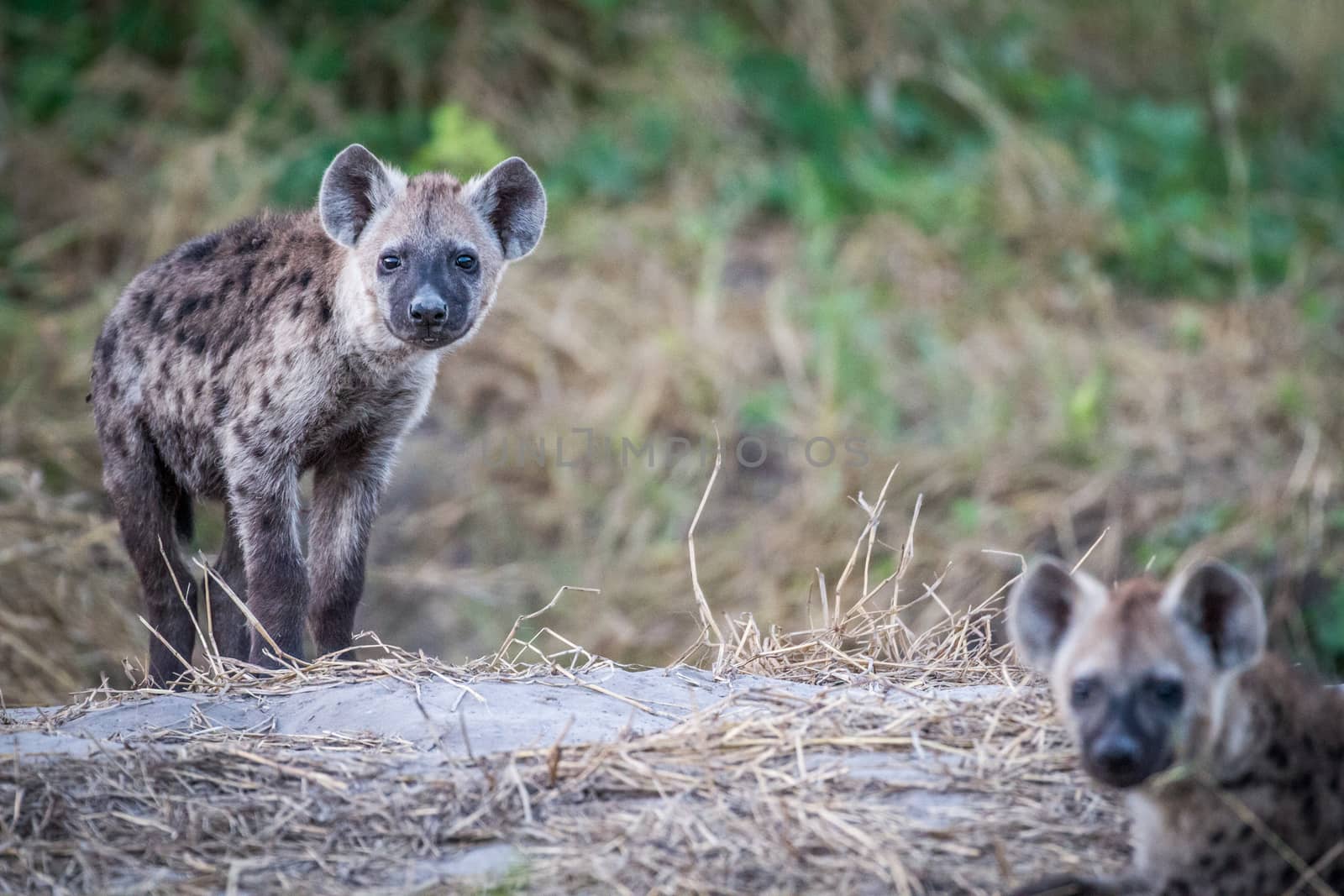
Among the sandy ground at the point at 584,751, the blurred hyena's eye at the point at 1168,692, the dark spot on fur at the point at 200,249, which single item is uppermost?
the dark spot on fur at the point at 200,249

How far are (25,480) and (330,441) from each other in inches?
85.0

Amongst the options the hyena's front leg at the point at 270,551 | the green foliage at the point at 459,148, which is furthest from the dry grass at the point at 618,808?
the green foliage at the point at 459,148

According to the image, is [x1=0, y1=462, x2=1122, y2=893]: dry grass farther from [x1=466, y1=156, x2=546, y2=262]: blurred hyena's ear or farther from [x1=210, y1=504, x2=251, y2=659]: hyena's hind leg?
[x1=466, y1=156, x2=546, y2=262]: blurred hyena's ear

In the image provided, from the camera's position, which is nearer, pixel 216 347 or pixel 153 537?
pixel 216 347

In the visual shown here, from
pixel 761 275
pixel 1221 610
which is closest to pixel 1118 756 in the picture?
pixel 1221 610

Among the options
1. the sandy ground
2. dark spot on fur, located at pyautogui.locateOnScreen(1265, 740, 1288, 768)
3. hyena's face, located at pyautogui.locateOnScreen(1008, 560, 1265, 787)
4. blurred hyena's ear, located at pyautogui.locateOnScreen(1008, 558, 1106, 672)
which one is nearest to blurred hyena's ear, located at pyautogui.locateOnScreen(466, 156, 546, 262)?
the sandy ground

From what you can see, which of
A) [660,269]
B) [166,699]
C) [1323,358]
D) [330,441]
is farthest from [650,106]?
[166,699]

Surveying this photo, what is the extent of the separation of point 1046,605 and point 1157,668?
1.07 ft

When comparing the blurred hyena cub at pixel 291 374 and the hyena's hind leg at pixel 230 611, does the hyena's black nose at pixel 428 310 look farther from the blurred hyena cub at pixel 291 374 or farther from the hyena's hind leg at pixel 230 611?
the hyena's hind leg at pixel 230 611

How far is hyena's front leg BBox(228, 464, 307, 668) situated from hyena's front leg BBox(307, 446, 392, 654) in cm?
19

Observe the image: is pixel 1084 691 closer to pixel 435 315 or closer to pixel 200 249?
pixel 435 315

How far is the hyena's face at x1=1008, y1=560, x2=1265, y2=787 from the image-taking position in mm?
2945

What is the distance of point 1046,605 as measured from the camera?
3271mm

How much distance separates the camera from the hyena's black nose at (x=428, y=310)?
176 inches
